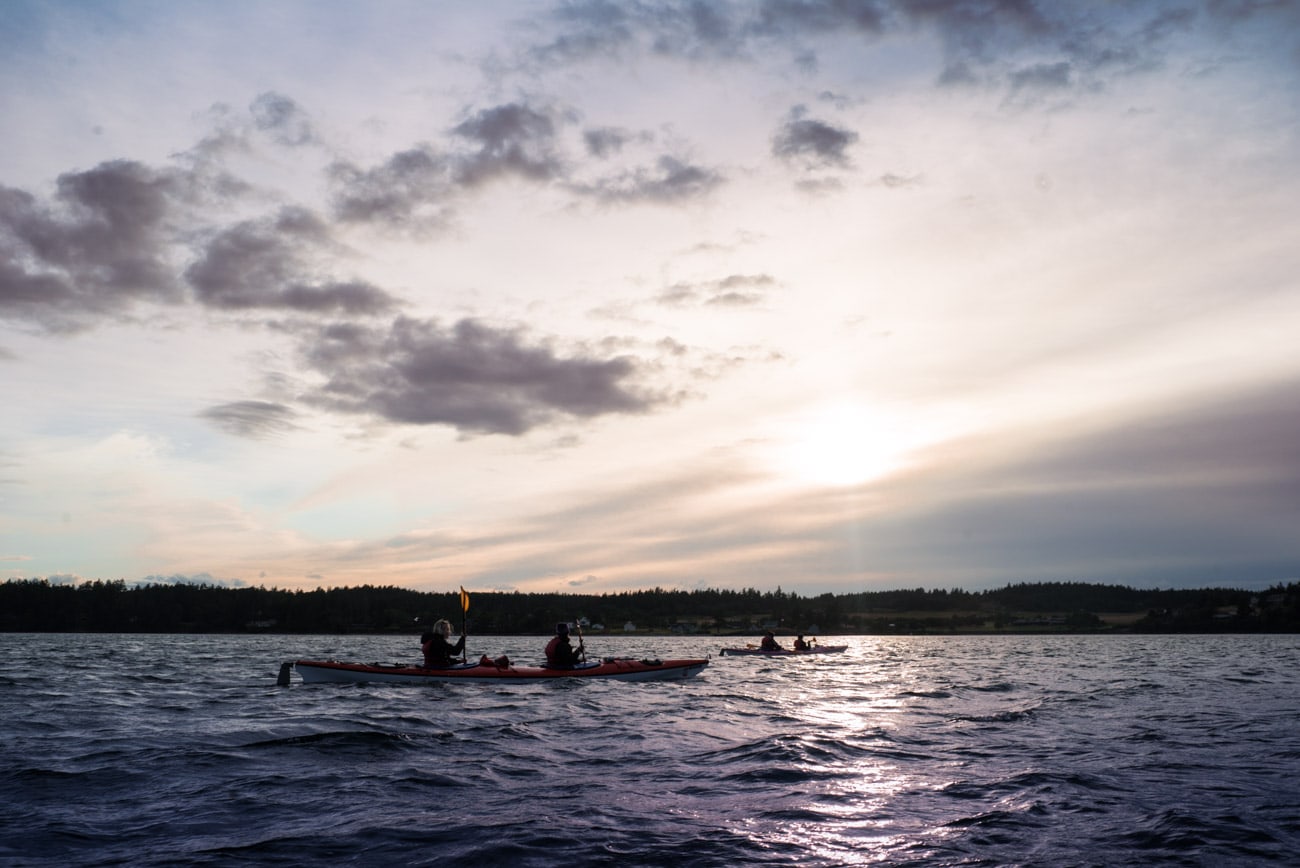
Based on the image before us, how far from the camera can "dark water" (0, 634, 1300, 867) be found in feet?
34.2

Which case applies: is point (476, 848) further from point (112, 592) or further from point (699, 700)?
point (112, 592)

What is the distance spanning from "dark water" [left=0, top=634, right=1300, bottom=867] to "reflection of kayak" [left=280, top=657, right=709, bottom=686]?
6.95 feet

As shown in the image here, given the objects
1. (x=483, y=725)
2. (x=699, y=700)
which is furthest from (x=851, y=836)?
(x=699, y=700)

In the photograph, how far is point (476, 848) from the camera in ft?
34.1

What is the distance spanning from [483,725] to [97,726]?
32.2 feet

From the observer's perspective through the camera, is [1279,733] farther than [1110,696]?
No

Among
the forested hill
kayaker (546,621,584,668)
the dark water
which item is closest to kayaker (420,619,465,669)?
the dark water

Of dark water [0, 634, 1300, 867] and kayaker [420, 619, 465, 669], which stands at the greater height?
kayaker [420, 619, 465, 669]

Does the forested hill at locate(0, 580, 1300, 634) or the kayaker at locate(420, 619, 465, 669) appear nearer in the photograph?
the kayaker at locate(420, 619, 465, 669)

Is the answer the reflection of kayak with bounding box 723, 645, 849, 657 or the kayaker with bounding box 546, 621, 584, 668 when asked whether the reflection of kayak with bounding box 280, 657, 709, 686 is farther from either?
the reflection of kayak with bounding box 723, 645, 849, 657

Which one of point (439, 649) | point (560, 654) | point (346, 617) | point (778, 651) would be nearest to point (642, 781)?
point (439, 649)

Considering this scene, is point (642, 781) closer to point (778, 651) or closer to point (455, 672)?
point (455, 672)

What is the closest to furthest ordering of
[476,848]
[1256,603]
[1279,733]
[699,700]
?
[476,848] < [1279,733] < [699,700] < [1256,603]

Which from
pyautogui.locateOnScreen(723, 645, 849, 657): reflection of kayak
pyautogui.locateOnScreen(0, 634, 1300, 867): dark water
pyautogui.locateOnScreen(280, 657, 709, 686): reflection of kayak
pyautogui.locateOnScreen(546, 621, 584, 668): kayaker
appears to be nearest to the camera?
pyautogui.locateOnScreen(0, 634, 1300, 867): dark water
